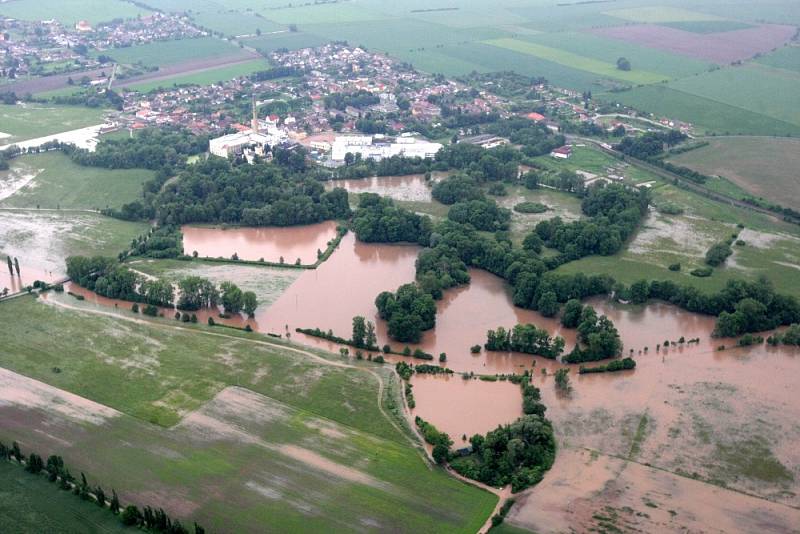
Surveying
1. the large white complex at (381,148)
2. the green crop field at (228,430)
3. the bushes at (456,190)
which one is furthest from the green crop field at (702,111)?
the green crop field at (228,430)

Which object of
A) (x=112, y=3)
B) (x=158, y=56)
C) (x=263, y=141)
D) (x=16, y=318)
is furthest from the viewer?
(x=112, y=3)

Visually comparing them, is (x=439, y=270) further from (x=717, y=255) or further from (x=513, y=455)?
(x=513, y=455)

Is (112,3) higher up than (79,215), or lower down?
higher up

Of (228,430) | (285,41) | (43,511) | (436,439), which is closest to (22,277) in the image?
(228,430)

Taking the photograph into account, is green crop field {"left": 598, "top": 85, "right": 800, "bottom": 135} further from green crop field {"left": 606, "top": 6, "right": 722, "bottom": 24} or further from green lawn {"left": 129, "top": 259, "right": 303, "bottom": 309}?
green lawn {"left": 129, "top": 259, "right": 303, "bottom": 309}

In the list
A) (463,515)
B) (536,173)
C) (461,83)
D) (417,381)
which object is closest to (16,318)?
(417,381)

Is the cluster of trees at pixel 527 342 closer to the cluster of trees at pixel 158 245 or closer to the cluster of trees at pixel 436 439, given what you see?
the cluster of trees at pixel 436 439

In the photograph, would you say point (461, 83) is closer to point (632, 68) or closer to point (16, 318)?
point (632, 68)
